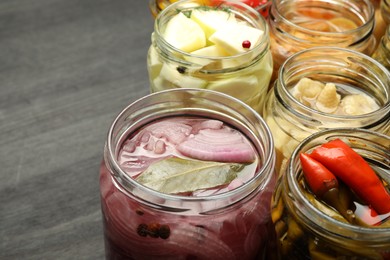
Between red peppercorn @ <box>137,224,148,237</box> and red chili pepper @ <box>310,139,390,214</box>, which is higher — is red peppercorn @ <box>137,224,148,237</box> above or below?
below

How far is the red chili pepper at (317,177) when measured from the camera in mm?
532

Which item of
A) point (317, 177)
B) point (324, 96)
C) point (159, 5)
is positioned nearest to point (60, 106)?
point (159, 5)

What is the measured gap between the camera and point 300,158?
1.80ft

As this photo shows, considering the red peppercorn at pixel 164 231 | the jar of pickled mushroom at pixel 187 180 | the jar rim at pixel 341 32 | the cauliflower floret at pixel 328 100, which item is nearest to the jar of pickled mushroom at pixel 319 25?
the jar rim at pixel 341 32

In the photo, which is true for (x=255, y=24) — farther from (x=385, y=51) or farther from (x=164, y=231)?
(x=164, y=231)

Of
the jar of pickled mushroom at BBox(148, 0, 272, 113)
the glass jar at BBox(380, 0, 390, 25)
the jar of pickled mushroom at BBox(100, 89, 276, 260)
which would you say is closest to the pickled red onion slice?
the jar of pickled mushroom at BBox(100, 89, 276, 260)

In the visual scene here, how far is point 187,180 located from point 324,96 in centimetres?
24

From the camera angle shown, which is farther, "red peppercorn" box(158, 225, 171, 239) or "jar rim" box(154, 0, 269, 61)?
"jar rim" box(154, 0, 269, 61)

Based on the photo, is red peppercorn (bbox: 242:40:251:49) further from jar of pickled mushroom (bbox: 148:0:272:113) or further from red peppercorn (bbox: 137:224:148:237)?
red peppercorn (bbox: 137:224:148:237)

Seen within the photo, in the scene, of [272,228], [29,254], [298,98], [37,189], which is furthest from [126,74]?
[272,228]

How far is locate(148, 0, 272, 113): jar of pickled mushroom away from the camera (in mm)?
718

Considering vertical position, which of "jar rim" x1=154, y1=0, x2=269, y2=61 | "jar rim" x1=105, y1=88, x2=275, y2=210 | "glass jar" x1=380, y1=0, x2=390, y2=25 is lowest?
"glass jar" x1=380, y1=0, x2=390, y2=25

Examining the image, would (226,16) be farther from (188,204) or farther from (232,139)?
(188,204)

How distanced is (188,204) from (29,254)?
0.46m
